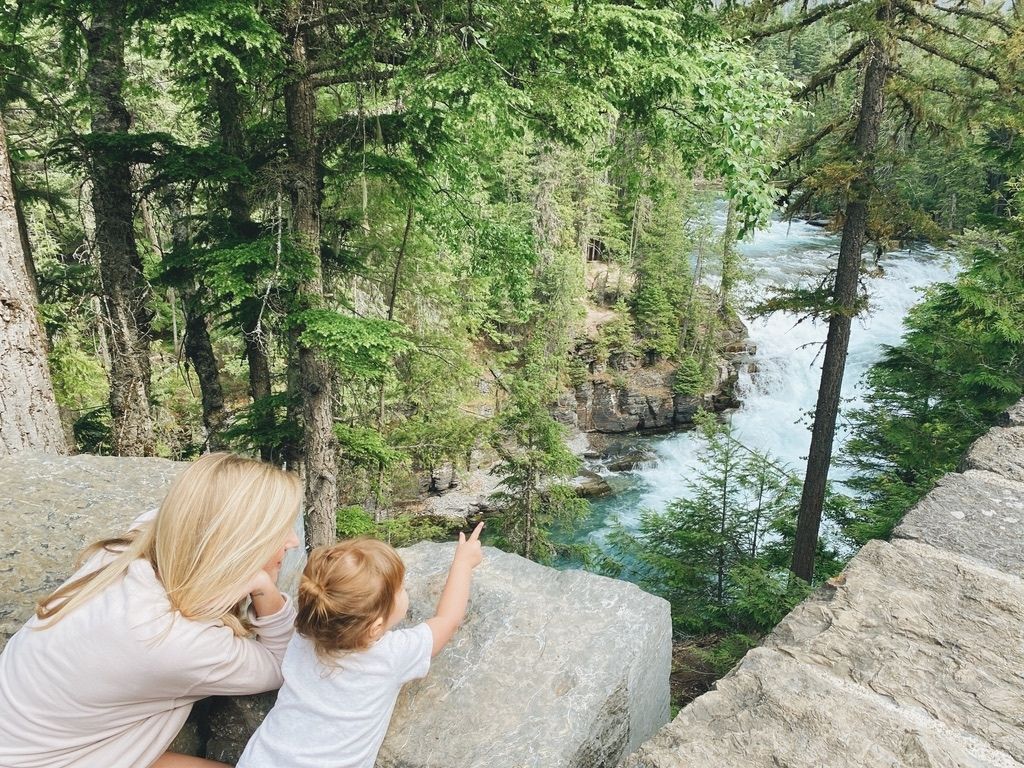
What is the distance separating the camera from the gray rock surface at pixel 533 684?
2.08 meters

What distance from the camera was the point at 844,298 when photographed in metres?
9.38

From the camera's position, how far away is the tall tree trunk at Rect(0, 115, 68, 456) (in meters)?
5.06

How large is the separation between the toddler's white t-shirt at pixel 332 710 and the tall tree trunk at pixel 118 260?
658cm

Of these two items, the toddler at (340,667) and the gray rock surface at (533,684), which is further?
the gray rock surface at (533,684)

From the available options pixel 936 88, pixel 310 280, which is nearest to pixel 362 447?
pixel 310 280

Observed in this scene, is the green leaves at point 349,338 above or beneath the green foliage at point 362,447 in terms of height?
above

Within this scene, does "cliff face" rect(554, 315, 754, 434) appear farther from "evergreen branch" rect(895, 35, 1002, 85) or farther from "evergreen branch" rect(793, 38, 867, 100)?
"evergreen branch" rect(895, 35, 1002, 85)

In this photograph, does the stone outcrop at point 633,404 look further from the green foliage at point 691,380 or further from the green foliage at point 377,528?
Answer: the green foliage at point 377,528

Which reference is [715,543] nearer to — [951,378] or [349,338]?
[951,378]

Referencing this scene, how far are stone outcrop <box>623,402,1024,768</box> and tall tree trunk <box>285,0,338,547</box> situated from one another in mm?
5902

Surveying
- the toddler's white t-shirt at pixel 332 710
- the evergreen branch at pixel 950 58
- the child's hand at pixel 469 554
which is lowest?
the toddler's white t-shirt at pixel 332 710

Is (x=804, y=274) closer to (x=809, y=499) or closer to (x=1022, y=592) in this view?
(x=809, y=499)

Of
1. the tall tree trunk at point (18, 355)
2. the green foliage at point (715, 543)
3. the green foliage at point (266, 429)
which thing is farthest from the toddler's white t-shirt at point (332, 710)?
the green foliage at point (715, 543)

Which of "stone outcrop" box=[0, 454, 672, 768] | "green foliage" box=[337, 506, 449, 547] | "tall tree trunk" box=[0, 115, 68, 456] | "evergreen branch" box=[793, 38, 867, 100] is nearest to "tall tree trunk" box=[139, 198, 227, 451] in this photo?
"green foliage" box=[337, 506, 449, 547]
